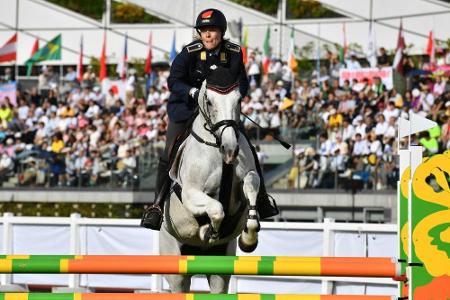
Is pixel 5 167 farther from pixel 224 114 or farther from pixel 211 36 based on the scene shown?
pixel 224 114

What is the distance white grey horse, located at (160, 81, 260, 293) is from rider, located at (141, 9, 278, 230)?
0.25 metres

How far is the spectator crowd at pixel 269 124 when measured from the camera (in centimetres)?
2105

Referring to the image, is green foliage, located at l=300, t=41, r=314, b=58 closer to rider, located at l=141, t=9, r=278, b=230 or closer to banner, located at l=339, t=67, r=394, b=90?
banner, located at l=339, t=67, r=394, b=90

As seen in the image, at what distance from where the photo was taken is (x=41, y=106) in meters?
27.6

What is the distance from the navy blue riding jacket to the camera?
32.1 feet

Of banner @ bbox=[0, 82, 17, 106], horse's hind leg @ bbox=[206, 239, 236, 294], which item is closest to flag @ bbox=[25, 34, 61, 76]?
banner @ bbox=[0, 82, 17, 106]

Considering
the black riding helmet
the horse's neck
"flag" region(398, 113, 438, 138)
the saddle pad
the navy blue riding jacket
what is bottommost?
the saddle pad

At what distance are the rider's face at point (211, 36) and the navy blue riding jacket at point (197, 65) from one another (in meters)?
0.06

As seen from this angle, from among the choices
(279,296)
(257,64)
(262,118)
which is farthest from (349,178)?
(279,296)

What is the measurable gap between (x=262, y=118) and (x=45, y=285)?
728 centimetres

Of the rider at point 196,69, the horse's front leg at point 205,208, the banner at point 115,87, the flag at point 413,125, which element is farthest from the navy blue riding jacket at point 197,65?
the banner at point 115,87

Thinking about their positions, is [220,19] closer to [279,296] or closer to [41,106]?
[279,296]

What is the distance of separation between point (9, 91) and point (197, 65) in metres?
19.5

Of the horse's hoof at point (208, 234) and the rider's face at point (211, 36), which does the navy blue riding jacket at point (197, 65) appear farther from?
the horse's hoof at point (208, 234)
